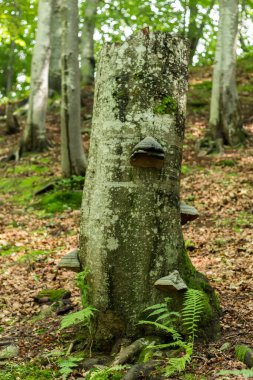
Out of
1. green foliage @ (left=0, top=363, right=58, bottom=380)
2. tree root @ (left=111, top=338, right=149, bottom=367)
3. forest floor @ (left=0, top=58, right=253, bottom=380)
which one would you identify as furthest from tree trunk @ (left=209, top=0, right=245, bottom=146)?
green foliage @ (left=0, top=363, right=58, bottom=380)

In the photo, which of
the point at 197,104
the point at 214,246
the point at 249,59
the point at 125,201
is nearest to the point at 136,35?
the point at 125,201

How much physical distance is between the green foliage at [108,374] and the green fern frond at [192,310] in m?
0.63

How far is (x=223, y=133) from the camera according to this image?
512 inches

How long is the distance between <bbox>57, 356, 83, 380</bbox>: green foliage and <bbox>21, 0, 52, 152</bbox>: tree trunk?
11.3 metres

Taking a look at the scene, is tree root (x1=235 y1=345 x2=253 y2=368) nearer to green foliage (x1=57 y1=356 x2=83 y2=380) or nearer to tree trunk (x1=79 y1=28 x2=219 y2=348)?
tree trunk (x1=79 y1=28 x2=219 y2=348)

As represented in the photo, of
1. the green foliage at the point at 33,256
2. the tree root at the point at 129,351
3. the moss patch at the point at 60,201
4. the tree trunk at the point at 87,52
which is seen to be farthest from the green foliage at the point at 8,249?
the tree trunk at the point at 87,52

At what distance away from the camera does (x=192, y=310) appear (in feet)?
12.2

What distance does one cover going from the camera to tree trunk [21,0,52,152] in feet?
44.7

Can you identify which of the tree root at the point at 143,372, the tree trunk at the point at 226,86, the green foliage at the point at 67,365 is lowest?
the green foliage at the point at 67,365

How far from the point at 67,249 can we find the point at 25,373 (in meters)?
4.15

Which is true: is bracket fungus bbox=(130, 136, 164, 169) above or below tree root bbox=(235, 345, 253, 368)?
above

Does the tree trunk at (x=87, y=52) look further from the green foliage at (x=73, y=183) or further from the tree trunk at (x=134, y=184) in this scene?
the tree trunk at (x=134, y=184)

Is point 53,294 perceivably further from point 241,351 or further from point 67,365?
point 241,351

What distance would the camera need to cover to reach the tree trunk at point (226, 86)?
40.5ft
